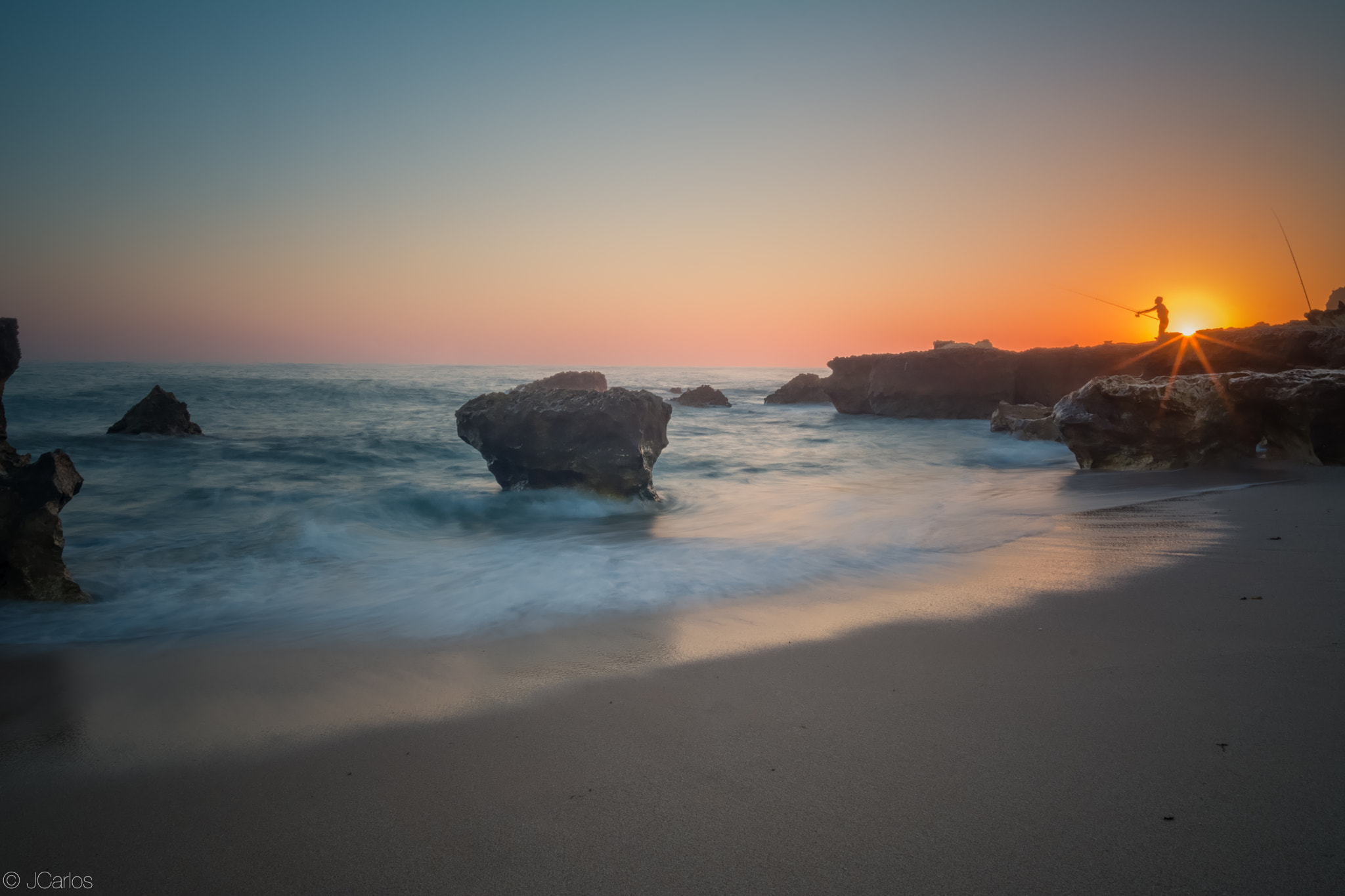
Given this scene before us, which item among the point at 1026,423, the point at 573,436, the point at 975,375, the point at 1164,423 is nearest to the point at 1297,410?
the point at 1164,423

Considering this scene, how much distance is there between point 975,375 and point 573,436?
18009mm

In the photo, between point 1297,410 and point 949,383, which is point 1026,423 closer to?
point 1297,410

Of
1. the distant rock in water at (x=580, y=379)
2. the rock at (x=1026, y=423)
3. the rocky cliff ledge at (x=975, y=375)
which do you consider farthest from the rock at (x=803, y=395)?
the rock at (x=1026, y=423)

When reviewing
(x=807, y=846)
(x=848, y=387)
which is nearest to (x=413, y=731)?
(x=807, y=846)

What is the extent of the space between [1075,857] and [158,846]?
235 cm

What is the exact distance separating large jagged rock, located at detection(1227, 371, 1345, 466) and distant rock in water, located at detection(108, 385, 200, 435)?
1914cm

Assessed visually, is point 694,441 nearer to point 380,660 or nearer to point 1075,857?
point 380,660

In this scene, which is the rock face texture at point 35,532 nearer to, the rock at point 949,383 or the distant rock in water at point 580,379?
the rock at point 949,383

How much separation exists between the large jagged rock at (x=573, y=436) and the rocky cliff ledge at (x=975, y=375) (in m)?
10.3

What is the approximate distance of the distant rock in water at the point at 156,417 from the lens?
14.0 meters

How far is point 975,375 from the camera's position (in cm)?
2153

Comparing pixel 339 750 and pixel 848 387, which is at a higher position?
pixel 848 387

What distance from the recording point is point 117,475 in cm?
987

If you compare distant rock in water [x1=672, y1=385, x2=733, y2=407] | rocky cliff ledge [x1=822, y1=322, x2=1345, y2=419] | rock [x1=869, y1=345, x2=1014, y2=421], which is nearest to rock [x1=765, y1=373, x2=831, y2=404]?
distant rock in water [x1=672, y1=385, x2=733, y2=407]
